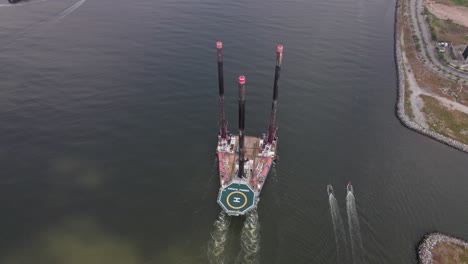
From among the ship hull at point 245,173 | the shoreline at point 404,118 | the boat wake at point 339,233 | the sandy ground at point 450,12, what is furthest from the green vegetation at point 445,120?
the sandy ground at point 450,12

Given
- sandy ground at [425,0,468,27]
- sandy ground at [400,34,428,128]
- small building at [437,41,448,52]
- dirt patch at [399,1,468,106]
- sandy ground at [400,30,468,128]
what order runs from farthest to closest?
1. sandy ground at [425,0,468,27]
2. small building at [437,41,448,52]
3. dirt patch at [399,1,468,106]
4. sandy ground at [400,30,468,128]
5. sandy ground at [400,34,428,128]

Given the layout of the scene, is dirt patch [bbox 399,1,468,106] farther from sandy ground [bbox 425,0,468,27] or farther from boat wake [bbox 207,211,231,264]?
boat wake [bbox 207,211,231,264]

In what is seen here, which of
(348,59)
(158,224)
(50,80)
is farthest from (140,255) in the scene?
(348,59)

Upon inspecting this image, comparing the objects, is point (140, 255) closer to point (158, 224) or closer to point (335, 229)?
point (158, 224)

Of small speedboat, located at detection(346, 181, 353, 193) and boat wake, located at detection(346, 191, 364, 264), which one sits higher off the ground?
small speedboat, located at detection(346, 181, 353, 193)

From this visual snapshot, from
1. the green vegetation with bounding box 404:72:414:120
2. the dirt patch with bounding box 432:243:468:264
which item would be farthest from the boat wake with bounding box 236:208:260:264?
the green vegetation with bounding box 404:72:414:120

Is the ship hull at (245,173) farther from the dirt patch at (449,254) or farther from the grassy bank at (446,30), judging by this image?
the grassy bank at (446,30)

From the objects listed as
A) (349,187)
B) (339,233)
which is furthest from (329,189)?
(339,233)
